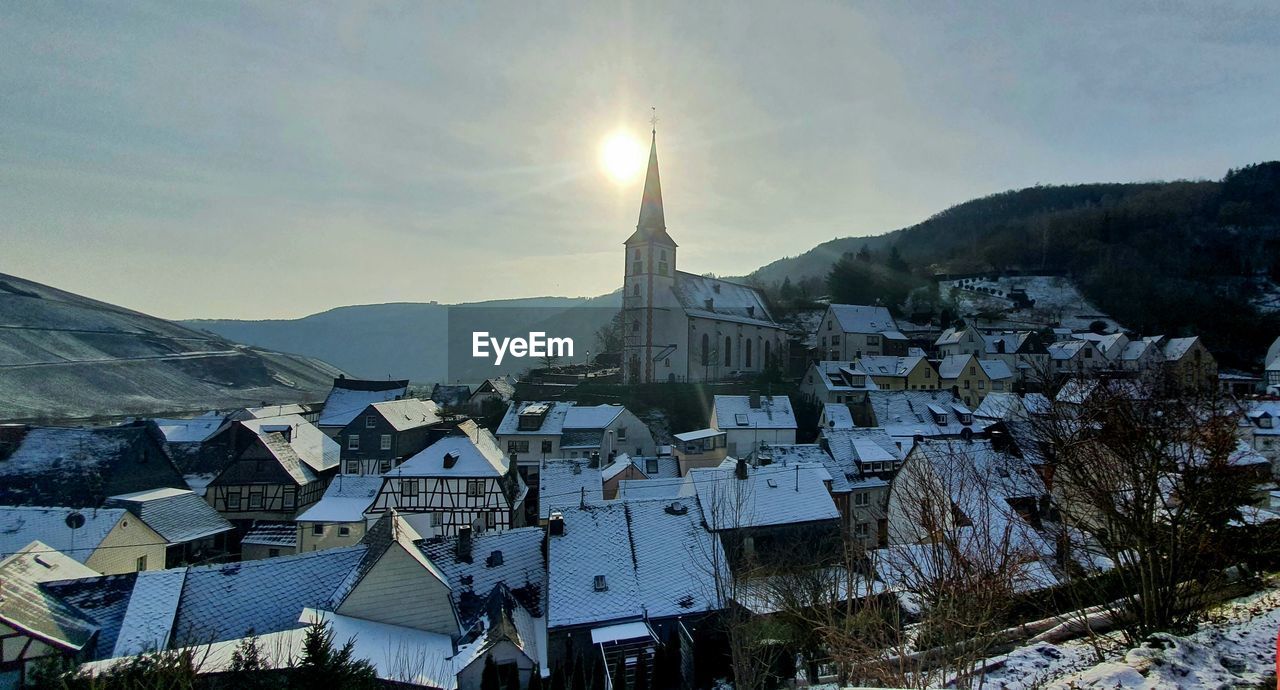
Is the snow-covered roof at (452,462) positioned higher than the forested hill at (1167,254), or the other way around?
the forested hill at (1167,254)

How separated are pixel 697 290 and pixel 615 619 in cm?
4542

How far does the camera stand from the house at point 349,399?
53331 mm

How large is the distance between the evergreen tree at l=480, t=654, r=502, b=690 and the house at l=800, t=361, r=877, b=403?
3737cm

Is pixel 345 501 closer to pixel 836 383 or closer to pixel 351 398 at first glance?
pixel 351 398

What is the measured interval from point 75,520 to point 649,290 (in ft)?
138

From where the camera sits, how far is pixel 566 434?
3984 cm

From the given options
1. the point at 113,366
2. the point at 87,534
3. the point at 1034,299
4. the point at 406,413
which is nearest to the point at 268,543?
the point at 87,534

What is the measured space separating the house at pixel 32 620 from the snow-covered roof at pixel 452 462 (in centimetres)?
1259

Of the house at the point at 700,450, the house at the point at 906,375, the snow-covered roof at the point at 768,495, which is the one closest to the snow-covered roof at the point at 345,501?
the snow-covered roof at the point at 768,495

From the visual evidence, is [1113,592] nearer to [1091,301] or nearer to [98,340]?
[1091,301]

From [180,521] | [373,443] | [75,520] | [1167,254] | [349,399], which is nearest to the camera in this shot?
[75,520]

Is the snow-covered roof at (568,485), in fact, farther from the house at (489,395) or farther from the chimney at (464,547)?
the house at (489,395)

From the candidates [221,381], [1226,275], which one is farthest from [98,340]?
[1226,275]

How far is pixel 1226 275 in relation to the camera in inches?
3659
